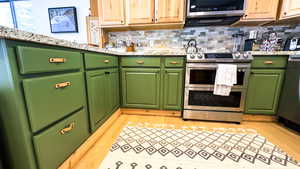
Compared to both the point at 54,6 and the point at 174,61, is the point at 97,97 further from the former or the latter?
the point at 54,6

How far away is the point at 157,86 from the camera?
1.78m

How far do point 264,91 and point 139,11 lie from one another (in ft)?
6.64

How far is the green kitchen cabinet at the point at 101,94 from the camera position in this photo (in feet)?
3.87

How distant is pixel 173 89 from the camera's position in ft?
5.80

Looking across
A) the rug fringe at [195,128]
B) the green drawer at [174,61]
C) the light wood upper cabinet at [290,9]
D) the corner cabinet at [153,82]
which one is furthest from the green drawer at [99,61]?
the light wood upper cabinet at [290,9]

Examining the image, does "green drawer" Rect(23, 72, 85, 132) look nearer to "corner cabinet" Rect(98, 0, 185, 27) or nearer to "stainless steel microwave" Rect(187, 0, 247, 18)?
"corner cabinet" Rect(98, 0, 185, 27)

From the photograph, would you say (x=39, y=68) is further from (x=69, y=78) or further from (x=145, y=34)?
(x=145, y=34)

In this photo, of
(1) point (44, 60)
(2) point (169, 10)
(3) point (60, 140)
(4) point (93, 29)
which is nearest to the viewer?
(1) point (44, 60)

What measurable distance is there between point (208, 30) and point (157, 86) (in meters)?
1.26

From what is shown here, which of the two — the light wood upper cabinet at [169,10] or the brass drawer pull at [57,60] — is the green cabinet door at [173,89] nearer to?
the light wood upper cabinet at [169,10]

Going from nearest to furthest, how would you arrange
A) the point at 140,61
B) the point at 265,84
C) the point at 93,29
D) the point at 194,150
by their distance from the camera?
the point at 194,150 < the point at 265,84 < the point at 140,61 < the point at 93,29

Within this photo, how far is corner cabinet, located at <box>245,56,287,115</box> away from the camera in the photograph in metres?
1.55

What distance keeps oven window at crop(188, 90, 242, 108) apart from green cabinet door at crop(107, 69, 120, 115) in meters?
1.00

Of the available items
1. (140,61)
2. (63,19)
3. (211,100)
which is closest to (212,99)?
(211,100)
